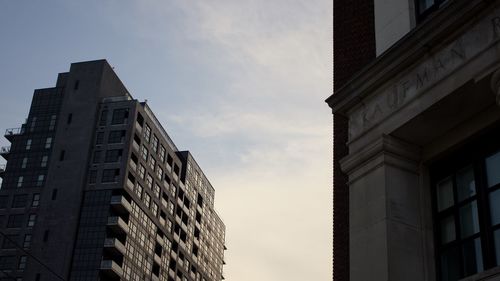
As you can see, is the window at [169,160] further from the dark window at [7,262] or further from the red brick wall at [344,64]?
the red brick wall at [344,64]

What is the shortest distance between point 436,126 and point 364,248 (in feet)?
8.06

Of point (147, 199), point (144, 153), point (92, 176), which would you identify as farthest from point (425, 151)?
point (144, 153)

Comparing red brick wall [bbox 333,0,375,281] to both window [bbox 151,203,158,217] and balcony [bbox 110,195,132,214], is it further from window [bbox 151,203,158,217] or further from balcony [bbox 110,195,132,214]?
window [bbox 151,203,158,217]

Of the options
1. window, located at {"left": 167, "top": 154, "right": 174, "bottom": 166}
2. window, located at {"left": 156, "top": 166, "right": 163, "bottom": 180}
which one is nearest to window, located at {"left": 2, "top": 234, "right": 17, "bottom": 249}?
window, located at {"left": 156, "top": 166, "right": 163, "bottom": 180}

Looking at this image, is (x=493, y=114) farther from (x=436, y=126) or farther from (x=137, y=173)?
(x=137, y=173)

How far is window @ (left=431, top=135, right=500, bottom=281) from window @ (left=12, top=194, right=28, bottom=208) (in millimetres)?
98198

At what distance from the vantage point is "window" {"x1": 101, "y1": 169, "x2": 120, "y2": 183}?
101594mm

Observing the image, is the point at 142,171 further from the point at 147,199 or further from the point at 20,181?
the point at 20,181

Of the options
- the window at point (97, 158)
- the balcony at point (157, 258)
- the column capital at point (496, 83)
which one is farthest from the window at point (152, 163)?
the column capital at point (496, 83)

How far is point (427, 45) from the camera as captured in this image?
12586 mm

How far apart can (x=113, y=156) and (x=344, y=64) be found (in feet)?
297

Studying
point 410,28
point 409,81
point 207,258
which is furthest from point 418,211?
point 207,258

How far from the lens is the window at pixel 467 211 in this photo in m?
11.4

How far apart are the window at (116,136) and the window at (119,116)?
1634 millimetres
